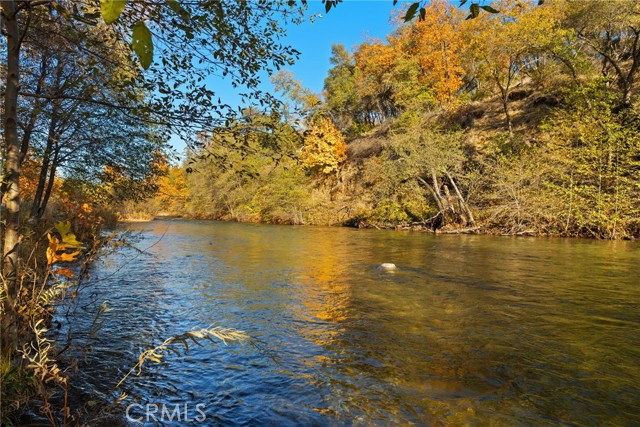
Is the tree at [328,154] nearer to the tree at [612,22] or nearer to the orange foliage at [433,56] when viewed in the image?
the orange foliage at [433,56]

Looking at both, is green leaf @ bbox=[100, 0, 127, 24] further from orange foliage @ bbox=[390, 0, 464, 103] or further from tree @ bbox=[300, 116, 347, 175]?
tree @ bbox=[300, 116, 347, 175]

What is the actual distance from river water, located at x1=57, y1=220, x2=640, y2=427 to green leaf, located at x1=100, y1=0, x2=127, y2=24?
3.99 m

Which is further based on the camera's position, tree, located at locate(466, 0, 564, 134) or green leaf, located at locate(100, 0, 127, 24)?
tree, located at locate(466, 0, 564, 134)

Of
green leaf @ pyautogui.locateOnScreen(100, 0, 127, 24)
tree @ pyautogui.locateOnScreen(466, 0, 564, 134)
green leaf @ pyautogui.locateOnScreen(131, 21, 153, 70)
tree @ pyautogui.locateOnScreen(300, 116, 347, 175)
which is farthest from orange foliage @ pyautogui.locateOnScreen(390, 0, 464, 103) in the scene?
green leaf @ pyautogui.locateOnScreen(100, 0, 127, 24)

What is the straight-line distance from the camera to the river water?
14.6 feet

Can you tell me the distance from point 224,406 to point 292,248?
15454 millimetres

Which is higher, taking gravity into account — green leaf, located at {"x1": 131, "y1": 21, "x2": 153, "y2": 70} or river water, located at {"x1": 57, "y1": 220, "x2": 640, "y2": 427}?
green leaf, located at {"x1": 131, "y1": 21, "x2": 153, "y2": 70}

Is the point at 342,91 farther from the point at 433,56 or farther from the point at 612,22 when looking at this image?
the point at 612,22

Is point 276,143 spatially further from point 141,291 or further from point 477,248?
point 477,248

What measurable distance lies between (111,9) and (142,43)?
16 centimetres

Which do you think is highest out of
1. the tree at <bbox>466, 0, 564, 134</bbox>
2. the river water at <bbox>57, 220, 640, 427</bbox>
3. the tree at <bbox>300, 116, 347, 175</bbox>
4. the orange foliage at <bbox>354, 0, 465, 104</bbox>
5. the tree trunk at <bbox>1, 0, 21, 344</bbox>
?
the orange foliage at <bbox>354, 0, 465, 104</bbox>

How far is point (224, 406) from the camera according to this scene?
4445mm

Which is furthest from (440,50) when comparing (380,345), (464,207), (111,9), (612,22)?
(111,9)

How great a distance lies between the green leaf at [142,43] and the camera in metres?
1.32
